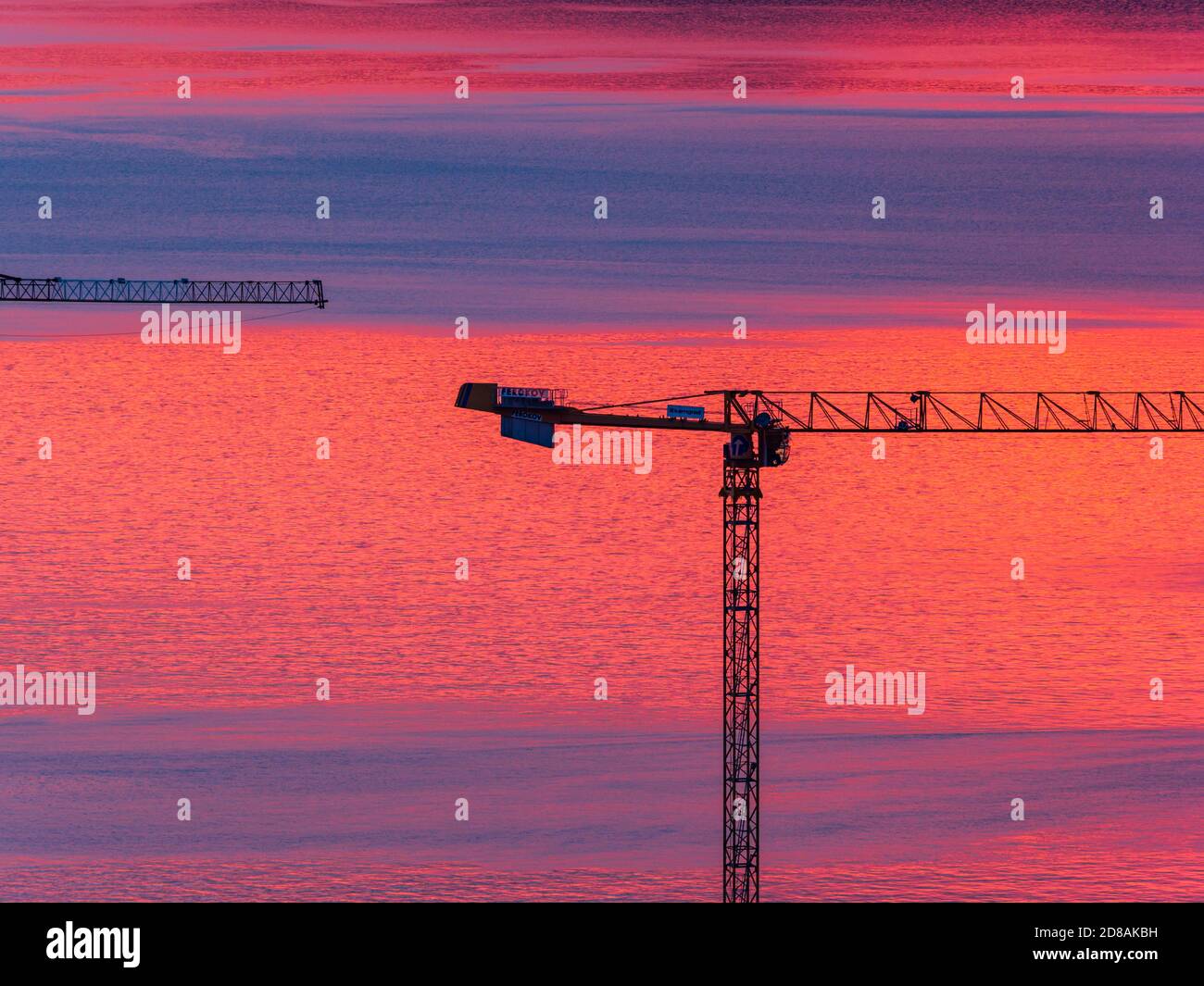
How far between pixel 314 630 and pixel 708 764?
62913 millimetres

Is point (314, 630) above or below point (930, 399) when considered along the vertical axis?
below

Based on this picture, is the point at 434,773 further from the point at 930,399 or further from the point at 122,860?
the point at 930,399

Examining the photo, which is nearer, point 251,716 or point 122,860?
point 122,860

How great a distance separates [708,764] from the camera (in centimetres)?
15500

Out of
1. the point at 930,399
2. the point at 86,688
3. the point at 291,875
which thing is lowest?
the point at 291,875

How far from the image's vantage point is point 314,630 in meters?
199

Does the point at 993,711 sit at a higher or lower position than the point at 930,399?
lower

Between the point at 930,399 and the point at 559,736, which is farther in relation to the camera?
the point at 559,736

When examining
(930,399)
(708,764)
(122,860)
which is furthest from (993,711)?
(122,860)

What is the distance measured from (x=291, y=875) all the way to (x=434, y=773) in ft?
65.1
